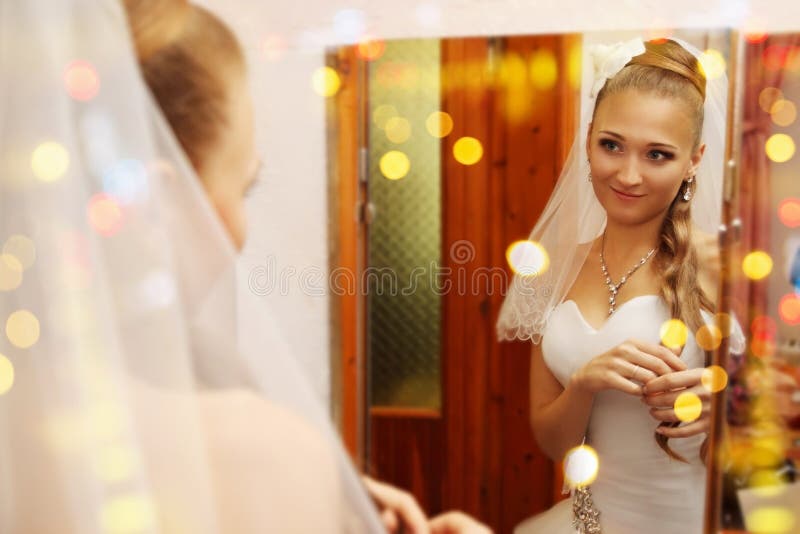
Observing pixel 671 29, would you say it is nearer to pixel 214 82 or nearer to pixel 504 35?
pixel 504 35

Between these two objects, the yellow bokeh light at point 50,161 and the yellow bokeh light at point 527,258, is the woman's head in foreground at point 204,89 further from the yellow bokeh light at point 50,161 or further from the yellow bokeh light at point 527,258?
the yellow bokeh light at point 527,258

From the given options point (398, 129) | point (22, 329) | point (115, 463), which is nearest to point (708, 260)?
point (398, 129)

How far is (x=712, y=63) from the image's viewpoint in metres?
1.04

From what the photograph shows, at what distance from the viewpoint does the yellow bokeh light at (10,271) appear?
99 centimetres

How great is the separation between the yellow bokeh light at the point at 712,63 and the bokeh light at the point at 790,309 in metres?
0.36

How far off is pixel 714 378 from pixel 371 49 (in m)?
0.73

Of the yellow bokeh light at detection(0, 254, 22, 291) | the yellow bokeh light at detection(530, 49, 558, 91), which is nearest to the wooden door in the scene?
the yellow bokeh light at detection(530, 49, 558, 91)

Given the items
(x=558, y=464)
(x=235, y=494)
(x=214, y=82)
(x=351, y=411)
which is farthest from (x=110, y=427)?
(x=558, y=464)

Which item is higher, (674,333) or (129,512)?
(674,333)

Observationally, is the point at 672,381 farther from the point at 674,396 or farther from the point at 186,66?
the point at 186,66

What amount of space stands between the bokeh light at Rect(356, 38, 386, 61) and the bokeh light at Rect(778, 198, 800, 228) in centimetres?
66

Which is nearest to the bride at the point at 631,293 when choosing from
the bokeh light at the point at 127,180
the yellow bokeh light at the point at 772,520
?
the yellow bokeh light at the point at 772,520

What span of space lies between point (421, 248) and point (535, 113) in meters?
0.27

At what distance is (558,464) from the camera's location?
1.09 m
